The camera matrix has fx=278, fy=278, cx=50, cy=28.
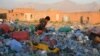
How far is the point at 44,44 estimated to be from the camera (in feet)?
18.0

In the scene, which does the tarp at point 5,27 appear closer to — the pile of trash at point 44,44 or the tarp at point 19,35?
the pile of trash at point 44,44

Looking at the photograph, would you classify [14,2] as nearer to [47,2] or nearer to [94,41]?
[47,2]

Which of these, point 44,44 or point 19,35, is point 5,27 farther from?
point 44,44

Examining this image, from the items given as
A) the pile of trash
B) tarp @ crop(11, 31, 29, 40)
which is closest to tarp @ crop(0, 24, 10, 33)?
the pile of trash

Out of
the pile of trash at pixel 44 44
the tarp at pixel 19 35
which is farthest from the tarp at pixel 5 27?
the tarp at pixel 19 35

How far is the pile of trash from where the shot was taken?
16.8ft

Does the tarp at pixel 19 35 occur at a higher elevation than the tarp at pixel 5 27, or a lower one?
lower

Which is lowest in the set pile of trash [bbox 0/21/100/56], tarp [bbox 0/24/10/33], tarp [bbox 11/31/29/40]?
pile of trash [bbox 0/21/100/56]

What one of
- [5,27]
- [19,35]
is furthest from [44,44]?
[5,27]

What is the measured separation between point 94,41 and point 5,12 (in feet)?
12.5

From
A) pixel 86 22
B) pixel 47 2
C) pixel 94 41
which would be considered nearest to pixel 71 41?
pixel 94 41

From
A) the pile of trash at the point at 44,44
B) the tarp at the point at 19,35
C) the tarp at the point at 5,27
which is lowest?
the pile of trash at the point at 44,44

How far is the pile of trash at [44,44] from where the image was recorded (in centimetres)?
511

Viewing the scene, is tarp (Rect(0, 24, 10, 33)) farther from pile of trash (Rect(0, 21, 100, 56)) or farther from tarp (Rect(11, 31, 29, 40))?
tarp (Rect(11, 31, 29, 40))
